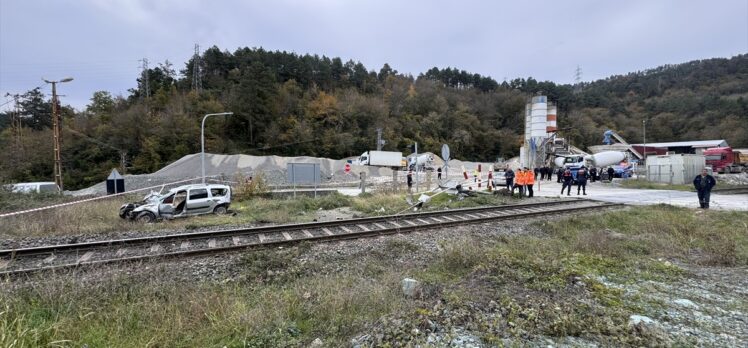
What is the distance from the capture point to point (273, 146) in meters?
58.1

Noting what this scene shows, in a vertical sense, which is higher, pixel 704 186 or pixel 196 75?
pixel 196 75

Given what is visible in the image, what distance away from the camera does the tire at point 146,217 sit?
13039mm

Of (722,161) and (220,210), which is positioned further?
(722,161)

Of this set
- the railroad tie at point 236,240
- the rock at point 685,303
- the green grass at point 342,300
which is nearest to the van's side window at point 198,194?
the railroad tie at point 236,240

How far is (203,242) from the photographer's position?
30.5 feet

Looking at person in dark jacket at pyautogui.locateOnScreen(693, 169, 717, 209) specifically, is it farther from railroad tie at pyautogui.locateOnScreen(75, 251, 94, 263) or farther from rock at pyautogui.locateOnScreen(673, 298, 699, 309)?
railroad tie at pyautogui.locateOnScreen(75, 251, 94, 263)

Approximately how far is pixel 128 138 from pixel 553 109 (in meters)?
58.0

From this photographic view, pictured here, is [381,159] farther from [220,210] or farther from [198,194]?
[198,194]

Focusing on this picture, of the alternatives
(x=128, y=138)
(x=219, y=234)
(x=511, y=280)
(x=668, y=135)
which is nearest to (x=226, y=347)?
(x=511, y=280)

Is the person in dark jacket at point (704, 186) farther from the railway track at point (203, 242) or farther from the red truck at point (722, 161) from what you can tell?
the red truck at point (722, 161)

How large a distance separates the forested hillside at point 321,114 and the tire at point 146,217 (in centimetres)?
2116

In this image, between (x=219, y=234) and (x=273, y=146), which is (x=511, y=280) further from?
(x=273, y=146)

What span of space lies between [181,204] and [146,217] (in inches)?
54.0

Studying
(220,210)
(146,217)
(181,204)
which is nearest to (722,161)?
(220,210)
